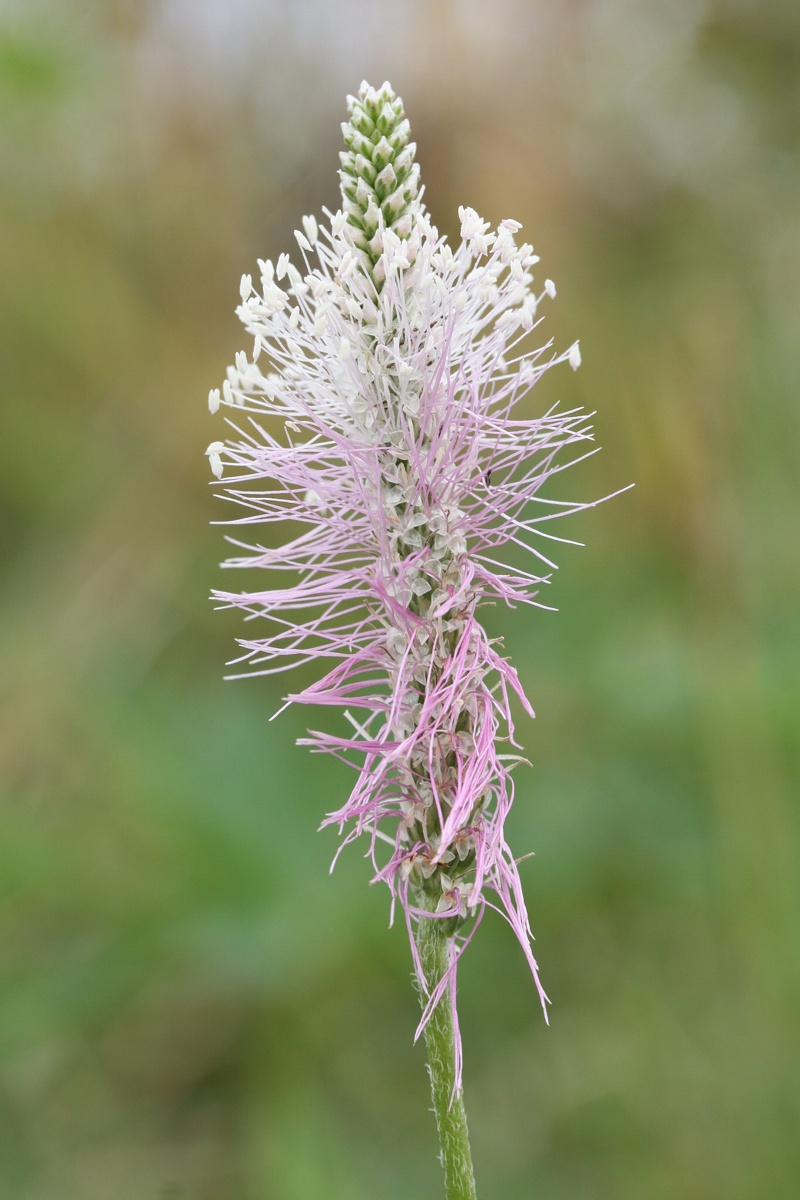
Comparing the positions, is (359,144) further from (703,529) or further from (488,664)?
(703,529)

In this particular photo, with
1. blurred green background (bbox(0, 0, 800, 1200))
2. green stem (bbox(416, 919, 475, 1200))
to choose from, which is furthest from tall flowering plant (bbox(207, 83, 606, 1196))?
blurred green background (bbox(0, 0, 800, 1200))

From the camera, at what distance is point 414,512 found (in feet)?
4.98

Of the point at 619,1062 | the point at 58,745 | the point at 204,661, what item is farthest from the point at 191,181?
the point at 619,1062

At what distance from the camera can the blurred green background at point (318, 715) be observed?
3.28 metres

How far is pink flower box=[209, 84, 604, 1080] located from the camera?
4.76ft

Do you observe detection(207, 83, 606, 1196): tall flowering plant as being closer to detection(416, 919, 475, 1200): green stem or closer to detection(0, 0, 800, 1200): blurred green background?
detection(416, 919, 475, 1200): green stem

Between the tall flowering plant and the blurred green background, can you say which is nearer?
the tall flowering plant

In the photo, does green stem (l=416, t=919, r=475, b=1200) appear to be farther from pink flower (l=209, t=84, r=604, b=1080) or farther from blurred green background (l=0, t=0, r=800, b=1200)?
blurred green background (l=0, t=0, r=800, b=1200)

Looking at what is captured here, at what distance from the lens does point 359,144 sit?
1.45 m

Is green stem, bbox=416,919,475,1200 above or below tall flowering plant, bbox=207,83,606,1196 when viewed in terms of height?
below

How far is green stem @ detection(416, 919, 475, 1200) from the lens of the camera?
1354 millimetres

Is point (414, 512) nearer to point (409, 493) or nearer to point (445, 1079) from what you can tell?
point (409, 493)

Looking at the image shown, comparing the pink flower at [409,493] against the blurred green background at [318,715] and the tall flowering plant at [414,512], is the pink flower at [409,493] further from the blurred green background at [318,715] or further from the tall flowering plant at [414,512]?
the blurred green background at [318,715]

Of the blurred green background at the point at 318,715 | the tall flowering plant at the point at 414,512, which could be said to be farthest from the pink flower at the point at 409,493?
the blurred green background at the point at 318,715
